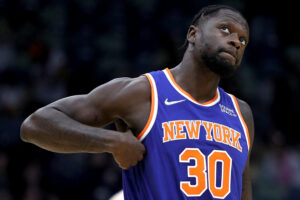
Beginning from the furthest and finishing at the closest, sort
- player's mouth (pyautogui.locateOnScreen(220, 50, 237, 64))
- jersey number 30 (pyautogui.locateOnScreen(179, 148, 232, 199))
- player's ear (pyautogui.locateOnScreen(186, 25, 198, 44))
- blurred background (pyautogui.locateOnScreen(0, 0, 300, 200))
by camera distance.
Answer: blurred background (pyautogui.locateOnScreen(0, 0, 300, 200))
player's ear (pyautogui.locateOnScreen(186, 25, 198, 44))
player's mouth (pyautogui.locateOnScreen(220, 50, 237, 64))
jersey number 30 (pyautogui.locateOnScreen(179, 148, 232, 199))

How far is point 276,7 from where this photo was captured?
35.9 feet

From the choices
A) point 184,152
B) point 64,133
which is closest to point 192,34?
point 184,152

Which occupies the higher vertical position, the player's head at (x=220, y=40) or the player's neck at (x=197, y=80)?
the player's head at (x=220, y=40)

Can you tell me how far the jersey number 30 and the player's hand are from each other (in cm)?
27

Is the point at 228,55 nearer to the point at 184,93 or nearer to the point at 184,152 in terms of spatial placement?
the point at 184,93

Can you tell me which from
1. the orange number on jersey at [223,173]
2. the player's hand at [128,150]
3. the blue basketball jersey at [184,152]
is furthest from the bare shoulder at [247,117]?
the player's hand at [128,150]

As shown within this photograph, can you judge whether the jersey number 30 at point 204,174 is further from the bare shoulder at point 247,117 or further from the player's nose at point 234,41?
the player's nose at point 234,41

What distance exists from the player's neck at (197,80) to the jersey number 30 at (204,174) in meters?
0.44

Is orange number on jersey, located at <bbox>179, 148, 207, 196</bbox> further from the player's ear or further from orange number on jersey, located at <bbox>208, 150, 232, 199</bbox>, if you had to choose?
the player's ear

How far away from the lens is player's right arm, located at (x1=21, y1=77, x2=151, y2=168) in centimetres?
310

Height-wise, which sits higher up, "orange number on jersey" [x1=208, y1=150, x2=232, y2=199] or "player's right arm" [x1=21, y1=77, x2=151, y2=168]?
"player's right arm" [x1=21, y1=77, x2=151, y2=168]

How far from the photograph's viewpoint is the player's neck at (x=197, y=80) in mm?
3508

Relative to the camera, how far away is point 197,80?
353 cm

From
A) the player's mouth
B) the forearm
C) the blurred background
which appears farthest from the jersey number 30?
the blurred background
